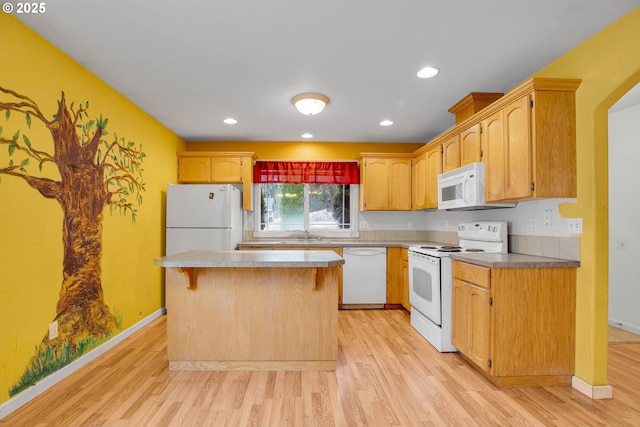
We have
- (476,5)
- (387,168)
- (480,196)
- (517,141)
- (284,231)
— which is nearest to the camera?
(476,5)

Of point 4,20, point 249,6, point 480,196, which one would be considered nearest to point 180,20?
point 249,6

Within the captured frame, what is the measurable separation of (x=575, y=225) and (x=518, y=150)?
25.8 inches

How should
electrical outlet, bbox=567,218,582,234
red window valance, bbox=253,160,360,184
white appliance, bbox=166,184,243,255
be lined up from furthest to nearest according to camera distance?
red window valance, bbox=253,160,360,184
white appliance, bbox=166,184,243,255
electrical outlet, bbox=567,218,582,234

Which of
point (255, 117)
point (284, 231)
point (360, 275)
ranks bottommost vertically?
point (360, 275)

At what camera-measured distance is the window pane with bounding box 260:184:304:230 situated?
511 cm

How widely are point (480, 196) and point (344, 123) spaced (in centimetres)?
191

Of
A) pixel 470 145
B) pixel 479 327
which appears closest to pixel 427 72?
pixel 470 145

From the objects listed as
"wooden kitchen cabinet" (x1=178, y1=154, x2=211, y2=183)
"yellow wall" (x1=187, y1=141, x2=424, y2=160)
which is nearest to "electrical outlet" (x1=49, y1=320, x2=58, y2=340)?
"wooden kitchen cabinet" (x1=178, y1=154, x2=211, y2=183)

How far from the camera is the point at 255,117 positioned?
387 centimetres

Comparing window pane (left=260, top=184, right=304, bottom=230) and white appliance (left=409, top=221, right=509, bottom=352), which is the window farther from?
white appliance (left=409, top=221, right=509, bottom=352)

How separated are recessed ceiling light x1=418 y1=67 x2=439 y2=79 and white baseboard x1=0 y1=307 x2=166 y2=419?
3623 mm

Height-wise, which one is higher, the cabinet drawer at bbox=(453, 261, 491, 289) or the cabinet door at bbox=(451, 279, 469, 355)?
the cabinet drawer at bbox=(453, 261, 491, 289)

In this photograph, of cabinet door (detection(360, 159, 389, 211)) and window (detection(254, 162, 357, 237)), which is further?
window (detection(254, 162, 357, 237))

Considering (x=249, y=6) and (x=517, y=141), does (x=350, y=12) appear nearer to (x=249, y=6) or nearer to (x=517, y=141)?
(x=249, y=6)
